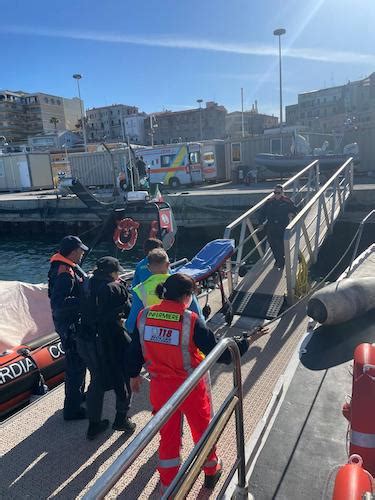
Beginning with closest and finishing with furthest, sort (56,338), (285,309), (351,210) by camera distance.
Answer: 1. (56,338)
2. (285,309)
3. (351,210)

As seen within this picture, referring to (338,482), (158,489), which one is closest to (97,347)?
(158,489)

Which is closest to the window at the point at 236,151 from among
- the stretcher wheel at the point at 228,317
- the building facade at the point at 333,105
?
the stretcher wheel at the point at 228,317

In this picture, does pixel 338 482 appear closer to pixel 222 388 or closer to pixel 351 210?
pixel 222 388

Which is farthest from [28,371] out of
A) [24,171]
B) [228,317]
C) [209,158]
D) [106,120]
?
[106,120]

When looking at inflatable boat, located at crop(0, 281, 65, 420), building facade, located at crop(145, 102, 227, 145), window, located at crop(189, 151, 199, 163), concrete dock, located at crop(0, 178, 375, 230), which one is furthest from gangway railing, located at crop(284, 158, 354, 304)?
building facade, located at crop(145, 102, 227, 145)

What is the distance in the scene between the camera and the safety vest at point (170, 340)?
2232mm

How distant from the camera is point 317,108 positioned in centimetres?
7006

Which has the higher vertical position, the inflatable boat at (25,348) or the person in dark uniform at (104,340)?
the person in dark uniform at (104,340)

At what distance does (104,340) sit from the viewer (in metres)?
2.93

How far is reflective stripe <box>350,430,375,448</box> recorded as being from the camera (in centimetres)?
204

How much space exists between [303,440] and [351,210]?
42.8 ft

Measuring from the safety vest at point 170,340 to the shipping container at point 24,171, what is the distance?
29.0 meters

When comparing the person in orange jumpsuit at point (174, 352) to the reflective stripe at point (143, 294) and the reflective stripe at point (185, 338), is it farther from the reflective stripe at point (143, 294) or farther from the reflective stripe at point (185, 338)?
the reflective stripe at point (143, 294)

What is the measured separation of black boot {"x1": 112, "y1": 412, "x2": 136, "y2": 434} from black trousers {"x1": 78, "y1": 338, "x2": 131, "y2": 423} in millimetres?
37
